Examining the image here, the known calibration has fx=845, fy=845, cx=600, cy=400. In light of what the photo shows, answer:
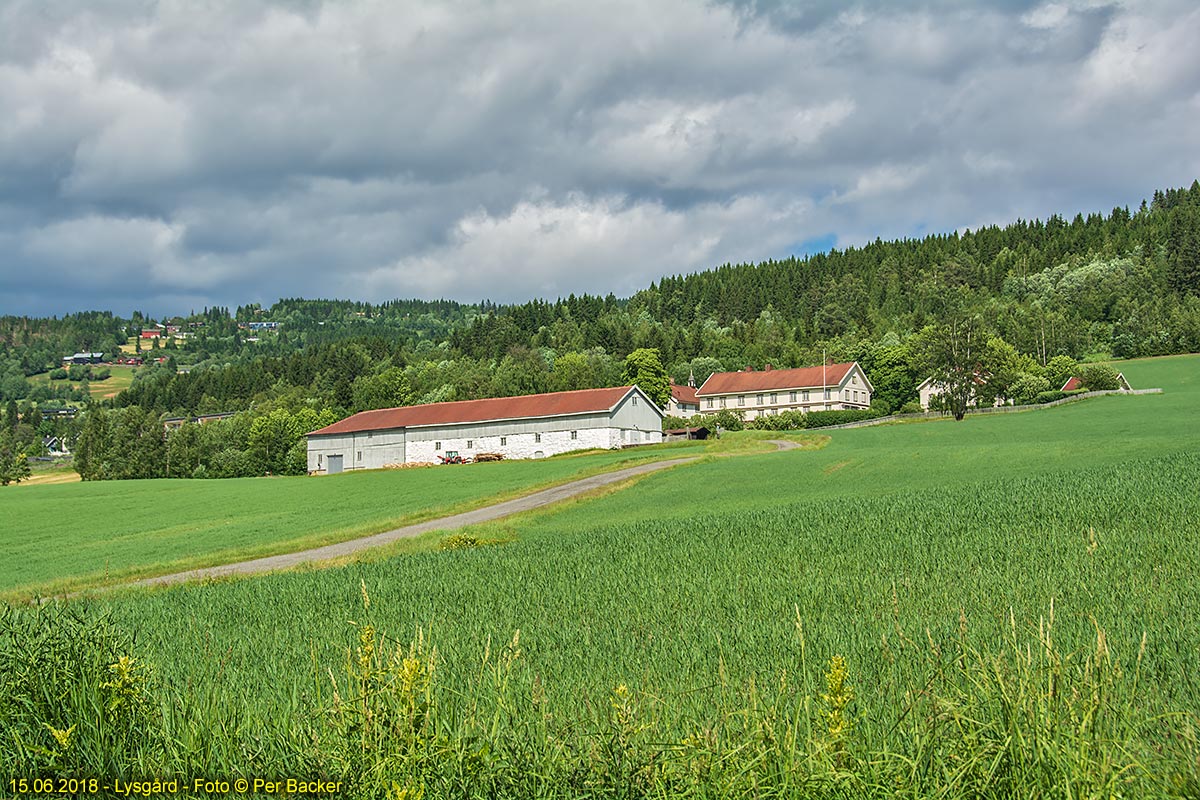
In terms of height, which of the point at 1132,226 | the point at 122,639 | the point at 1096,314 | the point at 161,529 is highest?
the point at 1132,226

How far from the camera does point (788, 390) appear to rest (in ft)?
426

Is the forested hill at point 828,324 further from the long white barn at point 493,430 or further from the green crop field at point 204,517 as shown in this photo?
the green crop field at point 204,517

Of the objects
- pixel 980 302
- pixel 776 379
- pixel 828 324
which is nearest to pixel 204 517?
pixel 776 379

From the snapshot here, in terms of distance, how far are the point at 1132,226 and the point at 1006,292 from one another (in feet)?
132

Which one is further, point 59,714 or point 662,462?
point 662,462

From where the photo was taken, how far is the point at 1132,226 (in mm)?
183125

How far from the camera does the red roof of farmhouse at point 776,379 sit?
417ft

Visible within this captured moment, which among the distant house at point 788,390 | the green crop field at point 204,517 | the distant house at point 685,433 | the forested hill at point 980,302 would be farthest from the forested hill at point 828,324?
the green crop field at point 204,517

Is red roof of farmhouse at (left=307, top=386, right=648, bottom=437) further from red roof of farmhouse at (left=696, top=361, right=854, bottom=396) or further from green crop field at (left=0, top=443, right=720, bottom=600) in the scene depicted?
red roof of farmhouse at (left=696, top=361, right=854, bottom=396)

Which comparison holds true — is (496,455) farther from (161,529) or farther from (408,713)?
(408,713)

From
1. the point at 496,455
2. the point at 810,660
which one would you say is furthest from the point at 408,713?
the point at 496,455

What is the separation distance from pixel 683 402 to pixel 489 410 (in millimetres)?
56776

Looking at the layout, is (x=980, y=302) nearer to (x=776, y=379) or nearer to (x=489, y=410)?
(x=776, y=379)

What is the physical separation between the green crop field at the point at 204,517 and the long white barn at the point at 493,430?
50.2ft
